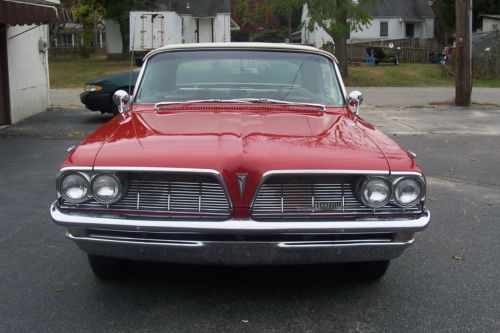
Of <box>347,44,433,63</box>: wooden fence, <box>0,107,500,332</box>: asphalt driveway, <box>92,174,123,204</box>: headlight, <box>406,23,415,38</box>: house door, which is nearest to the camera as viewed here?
<box>92,174,123,204</box>: headlight

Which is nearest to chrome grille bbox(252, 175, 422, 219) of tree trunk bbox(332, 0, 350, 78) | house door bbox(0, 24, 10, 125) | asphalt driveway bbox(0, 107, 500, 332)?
asphalt driveway bbox(0, 107, 500, 332)

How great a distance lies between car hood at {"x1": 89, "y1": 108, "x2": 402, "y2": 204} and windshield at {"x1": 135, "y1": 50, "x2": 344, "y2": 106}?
0.56 meters

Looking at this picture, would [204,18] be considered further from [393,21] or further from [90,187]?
[90,187]

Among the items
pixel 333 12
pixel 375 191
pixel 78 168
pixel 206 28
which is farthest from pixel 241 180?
pixel 206 28

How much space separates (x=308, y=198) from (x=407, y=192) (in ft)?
1.94

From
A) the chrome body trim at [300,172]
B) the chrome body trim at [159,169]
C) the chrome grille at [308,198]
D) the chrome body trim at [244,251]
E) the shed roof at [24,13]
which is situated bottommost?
the chrome body trim at [244,251]

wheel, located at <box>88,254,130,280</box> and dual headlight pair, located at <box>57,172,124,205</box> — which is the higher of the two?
dual headlight pair, located at <box>57,172,124,205</box>

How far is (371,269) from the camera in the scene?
4.31 meters

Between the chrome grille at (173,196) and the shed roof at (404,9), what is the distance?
5349cm

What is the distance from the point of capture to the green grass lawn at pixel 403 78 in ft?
86.0

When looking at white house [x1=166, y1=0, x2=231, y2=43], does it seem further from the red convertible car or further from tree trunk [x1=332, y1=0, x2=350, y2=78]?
the red convertible car

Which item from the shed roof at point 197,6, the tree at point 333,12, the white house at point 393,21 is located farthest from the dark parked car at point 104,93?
the white house at point 393,21

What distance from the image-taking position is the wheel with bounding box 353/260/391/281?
425 centimetres

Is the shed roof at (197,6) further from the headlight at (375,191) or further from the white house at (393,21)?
the headlight at (375,191)
